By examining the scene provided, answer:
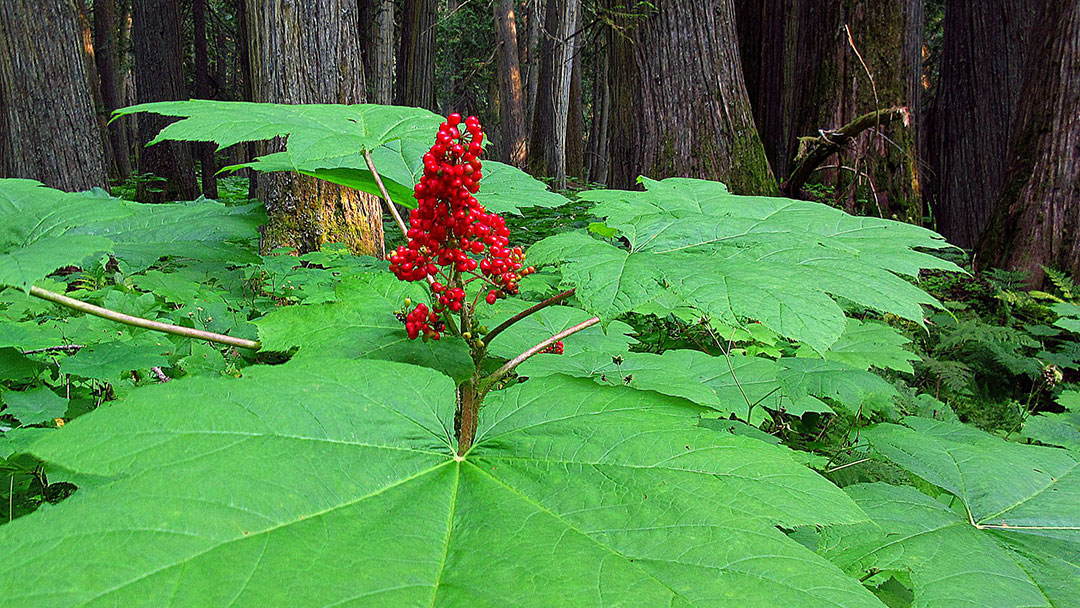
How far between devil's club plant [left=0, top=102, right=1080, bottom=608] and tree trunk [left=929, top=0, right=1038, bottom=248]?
353 inches

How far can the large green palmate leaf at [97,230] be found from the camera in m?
0.91

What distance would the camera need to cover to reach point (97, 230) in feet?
4.38

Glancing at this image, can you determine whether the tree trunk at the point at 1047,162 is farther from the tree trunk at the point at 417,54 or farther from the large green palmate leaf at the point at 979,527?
the tree trunk at the point at 417,54

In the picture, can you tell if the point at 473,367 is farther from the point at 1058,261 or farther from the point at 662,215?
the point at 1058,261

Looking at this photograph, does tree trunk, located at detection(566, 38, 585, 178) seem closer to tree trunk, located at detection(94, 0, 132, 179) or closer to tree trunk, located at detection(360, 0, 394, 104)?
tree trunk, located at detection(360, 0, 394, 104)

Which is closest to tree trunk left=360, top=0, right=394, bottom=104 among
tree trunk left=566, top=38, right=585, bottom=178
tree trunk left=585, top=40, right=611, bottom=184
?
tree trunk left=566, top=38, right=585, bottom=178

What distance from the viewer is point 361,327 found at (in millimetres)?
1080

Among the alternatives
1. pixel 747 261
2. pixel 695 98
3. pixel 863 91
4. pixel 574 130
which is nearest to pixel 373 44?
pixel 574 130

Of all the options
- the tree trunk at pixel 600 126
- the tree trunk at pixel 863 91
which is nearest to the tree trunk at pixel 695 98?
the tree trunk at pixel 863 91

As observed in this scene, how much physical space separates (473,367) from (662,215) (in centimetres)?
52

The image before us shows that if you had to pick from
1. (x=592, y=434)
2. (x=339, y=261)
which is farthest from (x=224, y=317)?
(x=592, y=434)

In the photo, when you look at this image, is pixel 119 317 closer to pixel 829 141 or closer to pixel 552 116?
pixel 829 141

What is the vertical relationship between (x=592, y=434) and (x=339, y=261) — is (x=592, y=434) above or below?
above

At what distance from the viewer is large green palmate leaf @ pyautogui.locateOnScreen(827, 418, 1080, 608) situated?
3.17ft
